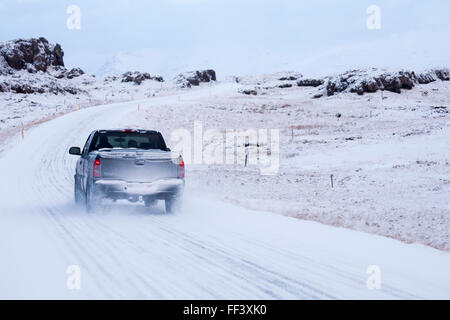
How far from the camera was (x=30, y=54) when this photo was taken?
9550cm

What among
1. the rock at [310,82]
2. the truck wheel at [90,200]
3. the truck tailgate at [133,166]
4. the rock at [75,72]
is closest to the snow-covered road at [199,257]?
the truck wheel at [90,200]

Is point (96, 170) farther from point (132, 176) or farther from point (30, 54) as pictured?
point (30, 54)

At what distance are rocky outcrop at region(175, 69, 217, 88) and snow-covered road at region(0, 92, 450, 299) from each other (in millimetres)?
110600

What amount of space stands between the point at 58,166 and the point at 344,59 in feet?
483

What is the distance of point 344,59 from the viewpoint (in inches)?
6191

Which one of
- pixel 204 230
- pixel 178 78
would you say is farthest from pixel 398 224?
pixel 178 78

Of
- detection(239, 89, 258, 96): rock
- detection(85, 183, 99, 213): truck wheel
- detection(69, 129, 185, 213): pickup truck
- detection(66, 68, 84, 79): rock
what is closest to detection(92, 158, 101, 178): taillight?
detection(69, 129, 185, 213): pickup truck

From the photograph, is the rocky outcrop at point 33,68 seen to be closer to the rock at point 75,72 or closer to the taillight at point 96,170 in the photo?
the rock at point 75,72

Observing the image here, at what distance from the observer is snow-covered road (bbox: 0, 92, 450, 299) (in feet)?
17.0

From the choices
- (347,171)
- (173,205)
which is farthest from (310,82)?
(173,205)

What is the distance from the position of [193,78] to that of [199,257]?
124397mm

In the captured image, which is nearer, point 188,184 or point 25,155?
point 188,184

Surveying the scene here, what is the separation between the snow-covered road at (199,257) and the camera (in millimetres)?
5176

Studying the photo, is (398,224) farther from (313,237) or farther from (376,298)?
(376,298)
